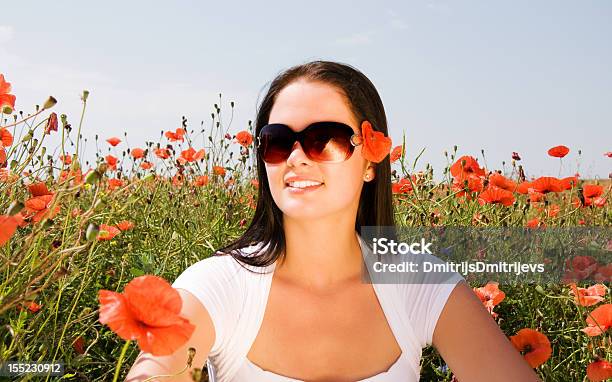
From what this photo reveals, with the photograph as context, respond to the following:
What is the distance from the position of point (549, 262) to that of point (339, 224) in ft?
5.43

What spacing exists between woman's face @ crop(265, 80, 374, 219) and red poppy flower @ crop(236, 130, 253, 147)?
2.06 metres

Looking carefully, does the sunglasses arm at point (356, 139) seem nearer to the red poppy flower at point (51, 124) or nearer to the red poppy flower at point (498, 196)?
the red poppy flower at point (51, 124)

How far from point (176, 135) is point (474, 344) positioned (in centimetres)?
291

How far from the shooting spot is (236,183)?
4.32 meters

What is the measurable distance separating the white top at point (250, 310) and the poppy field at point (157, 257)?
0.17 meters

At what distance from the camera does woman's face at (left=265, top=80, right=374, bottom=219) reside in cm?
203

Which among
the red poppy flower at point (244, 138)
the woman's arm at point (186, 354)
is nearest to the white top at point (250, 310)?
the woman's arm at point (186, 354)

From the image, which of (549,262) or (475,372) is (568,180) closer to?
(549,262)

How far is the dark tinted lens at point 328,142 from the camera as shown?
2.04m

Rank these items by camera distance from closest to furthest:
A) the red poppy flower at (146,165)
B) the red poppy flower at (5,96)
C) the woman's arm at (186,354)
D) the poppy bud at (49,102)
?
the woman's arm at (186,354) < the poppy bud at (49,102) < the red poppy flower at (5,96) < the red poppy flower at (146,165)

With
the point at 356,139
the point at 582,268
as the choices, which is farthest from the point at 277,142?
the point at 582,268

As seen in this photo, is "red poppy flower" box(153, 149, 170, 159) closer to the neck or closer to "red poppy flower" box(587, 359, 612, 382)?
the neck

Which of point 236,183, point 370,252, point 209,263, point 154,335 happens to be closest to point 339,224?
point 370,252

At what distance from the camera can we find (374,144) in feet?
6.95
